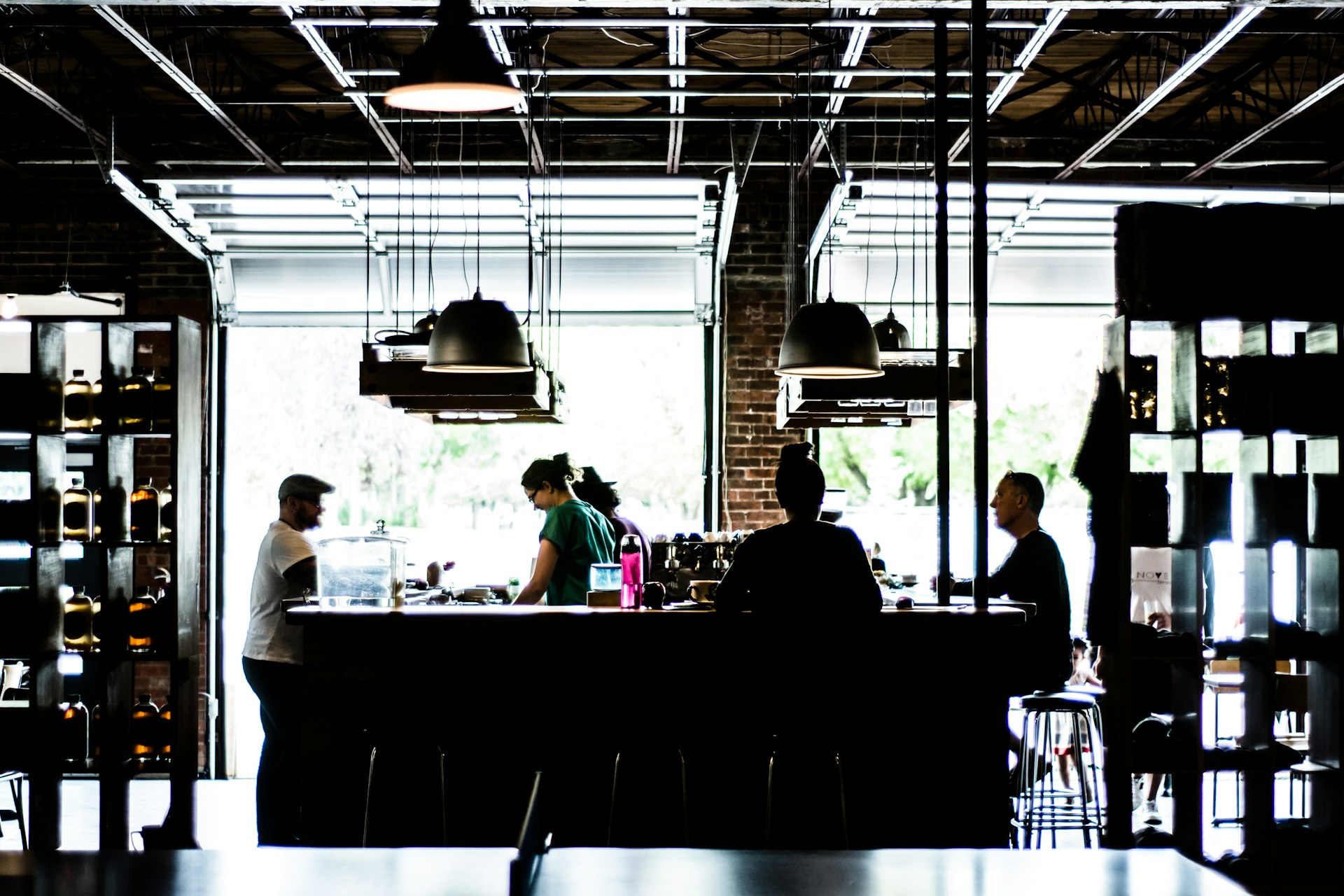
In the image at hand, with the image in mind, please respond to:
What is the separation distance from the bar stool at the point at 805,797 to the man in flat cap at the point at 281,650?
2064 millimetres

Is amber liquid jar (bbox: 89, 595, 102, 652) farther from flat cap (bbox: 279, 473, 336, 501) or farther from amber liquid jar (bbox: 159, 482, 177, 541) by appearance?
flat cap (bbox: 279, 473, 336, 501)

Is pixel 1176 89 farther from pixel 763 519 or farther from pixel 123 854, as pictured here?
pixel 123 854

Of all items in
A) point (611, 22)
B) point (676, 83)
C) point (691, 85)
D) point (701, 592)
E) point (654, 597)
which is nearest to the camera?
point (654, 597)

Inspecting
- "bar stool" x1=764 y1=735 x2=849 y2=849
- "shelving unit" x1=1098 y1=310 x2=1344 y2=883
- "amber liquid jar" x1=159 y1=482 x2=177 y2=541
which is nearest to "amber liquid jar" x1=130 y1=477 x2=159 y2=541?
"amber liquid jar" x1=159 y1=482 x2=177 y2=541

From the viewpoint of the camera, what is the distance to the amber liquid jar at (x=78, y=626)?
5398 mm

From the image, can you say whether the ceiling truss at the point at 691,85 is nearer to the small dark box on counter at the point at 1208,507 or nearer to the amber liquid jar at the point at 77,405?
the amber liquid jar at the point at 77,405

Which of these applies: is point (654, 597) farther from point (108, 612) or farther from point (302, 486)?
point (108, 612)

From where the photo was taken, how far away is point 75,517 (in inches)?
212

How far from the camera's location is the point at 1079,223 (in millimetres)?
9125

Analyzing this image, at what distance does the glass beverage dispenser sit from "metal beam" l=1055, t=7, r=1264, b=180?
3.97m

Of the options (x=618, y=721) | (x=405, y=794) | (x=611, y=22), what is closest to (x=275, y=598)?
(x=405, y=794)

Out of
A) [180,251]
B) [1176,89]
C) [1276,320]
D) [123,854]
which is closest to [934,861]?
[123,854]

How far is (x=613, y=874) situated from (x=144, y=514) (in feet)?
12.9

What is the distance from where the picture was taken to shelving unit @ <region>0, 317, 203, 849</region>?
523 cm
